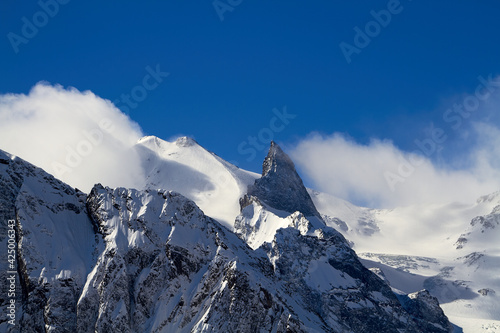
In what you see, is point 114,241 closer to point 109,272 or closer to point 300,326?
point 109,272

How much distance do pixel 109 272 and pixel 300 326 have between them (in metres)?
47.6

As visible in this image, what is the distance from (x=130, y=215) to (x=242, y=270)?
3653cm

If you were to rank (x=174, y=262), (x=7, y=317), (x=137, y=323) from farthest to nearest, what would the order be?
(x=174, y=262) < (x=137, y=323) < (x=7, y=317)

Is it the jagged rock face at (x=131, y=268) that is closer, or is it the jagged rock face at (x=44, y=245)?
the jagged rock face at (x=44, y=245)

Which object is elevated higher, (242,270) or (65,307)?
(242,270)

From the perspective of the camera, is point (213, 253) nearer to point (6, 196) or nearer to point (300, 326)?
point (300, 326)

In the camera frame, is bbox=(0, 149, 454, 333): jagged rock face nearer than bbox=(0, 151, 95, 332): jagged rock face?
No

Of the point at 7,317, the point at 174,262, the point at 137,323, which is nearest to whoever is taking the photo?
the point at 7,317

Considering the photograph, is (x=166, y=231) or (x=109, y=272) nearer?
(x=109, y=272)

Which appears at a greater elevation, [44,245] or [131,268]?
[131,268]

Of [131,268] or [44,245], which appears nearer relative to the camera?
[44,245]

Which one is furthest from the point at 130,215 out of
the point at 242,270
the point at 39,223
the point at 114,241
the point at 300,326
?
the point at 300,326

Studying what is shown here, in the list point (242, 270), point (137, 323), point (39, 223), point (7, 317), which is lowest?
point (7, 317)

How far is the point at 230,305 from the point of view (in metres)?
142
